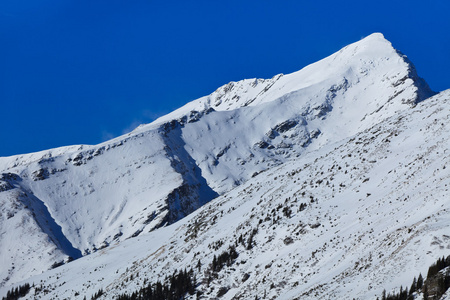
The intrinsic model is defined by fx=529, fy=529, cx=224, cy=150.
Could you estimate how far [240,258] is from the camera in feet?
188

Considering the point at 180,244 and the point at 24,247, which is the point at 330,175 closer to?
the point at 180,244

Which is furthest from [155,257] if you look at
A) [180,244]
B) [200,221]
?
[200,221]

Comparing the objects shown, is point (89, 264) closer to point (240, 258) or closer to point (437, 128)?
point (240, 258)

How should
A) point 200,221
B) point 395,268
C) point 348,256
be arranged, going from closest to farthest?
1. point 395,268
2. point 348,256
3. point 200,221

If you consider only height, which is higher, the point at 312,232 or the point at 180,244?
the point at 180,244

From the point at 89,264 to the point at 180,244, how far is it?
26615 millimetres

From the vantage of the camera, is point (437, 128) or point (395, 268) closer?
point (395, 268)

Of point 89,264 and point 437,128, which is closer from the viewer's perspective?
point 437,128

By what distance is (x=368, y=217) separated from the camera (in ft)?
154

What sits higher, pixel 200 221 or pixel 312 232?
pixel 200 221

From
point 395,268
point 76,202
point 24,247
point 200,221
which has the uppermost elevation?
point 76,202

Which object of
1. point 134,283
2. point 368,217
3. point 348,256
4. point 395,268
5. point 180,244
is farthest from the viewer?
point 180,244

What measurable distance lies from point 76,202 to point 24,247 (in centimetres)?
3539

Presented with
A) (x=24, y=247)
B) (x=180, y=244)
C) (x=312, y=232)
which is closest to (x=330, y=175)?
(x=312, y=232)
